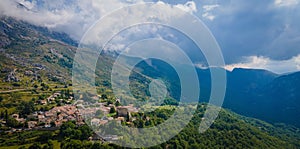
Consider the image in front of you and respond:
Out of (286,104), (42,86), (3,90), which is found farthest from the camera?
(286,104)

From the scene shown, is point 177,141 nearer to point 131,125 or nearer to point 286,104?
point 131,125

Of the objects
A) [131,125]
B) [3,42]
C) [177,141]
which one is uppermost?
[3,42]

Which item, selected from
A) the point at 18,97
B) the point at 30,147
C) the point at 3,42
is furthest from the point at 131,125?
the point at 3,42

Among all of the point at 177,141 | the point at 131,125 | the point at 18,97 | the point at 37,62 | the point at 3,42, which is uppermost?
the point at 3,42

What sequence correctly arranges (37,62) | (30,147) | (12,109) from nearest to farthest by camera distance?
(30,147) → (12,109) → (37,62)

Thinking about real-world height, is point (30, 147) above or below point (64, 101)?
below

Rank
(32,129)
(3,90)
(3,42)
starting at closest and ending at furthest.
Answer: (32,129)
(3,90)
(3,42)

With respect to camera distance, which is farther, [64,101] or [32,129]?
[64,101]

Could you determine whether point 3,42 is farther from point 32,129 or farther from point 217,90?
point 217,90

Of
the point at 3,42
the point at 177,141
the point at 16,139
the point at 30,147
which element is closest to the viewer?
the point at 30,147

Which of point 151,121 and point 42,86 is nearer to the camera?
point 151,121

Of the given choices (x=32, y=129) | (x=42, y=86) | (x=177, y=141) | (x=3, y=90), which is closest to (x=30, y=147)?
(x=32, y=129)
